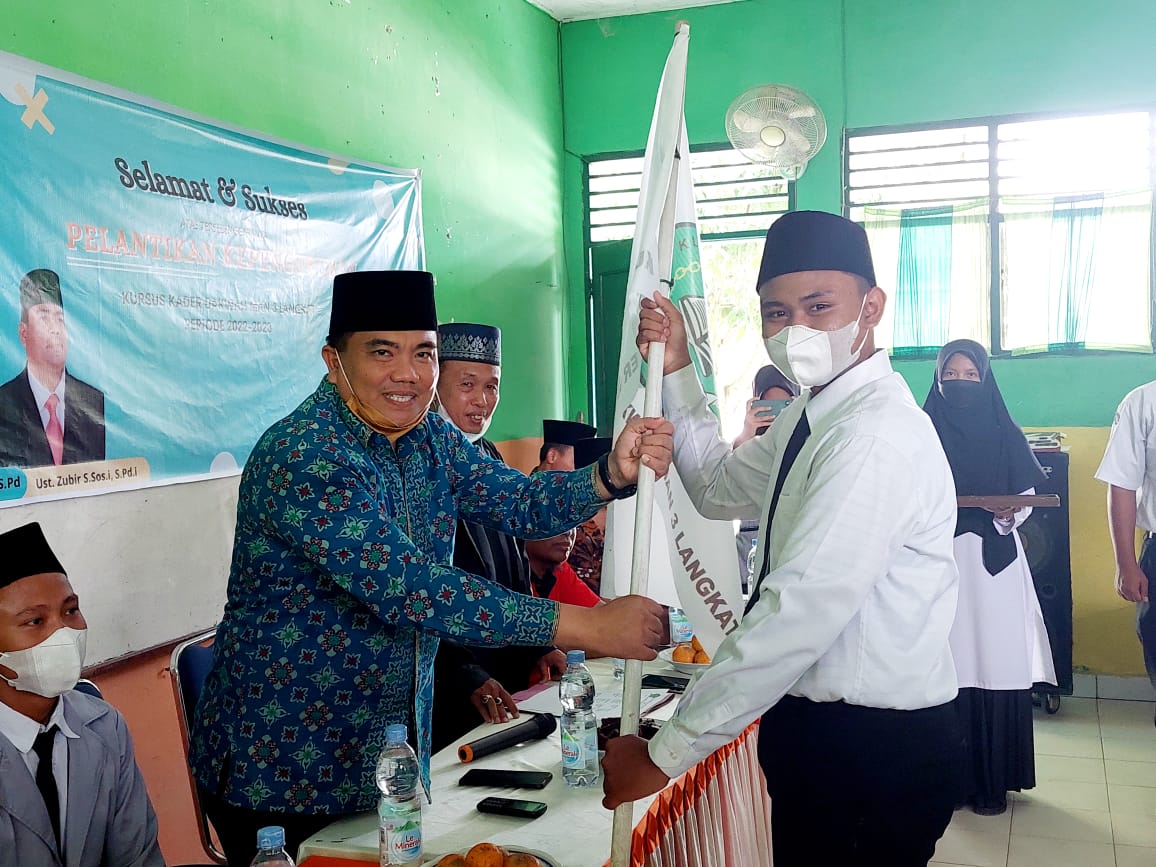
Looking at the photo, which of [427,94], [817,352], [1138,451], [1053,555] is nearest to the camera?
[817,352]

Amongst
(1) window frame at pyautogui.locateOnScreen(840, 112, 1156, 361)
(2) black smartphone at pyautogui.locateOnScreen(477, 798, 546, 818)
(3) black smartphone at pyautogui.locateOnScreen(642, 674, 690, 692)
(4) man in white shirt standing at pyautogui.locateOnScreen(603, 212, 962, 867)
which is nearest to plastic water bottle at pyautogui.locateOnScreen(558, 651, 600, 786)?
(2) black smartphone at pyautogui.locateOnScreen(477, 798, 546, 818)

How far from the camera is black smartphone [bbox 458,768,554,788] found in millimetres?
1980

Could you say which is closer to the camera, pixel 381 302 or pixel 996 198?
pixel 381 302

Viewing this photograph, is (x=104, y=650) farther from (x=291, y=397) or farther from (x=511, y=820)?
(x=511, y=820)

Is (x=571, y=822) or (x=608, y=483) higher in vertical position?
(x=608, y=483)

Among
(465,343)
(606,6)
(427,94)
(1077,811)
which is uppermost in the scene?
(606,6)

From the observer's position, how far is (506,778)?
200 cm

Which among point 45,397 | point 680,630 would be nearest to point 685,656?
point 680,630

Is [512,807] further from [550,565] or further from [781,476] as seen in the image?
[550,565]

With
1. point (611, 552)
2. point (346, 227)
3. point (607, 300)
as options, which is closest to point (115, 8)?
point (346, 227)

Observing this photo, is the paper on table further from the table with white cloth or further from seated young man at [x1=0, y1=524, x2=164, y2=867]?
seated young man at [x1=0, y1=524, x2=164, y2=867]

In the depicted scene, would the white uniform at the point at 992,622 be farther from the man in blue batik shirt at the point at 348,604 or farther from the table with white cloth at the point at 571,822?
the man in blue batik shirt at the point at 348,604

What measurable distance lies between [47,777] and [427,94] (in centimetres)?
347

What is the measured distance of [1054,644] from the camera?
5.36 meters
